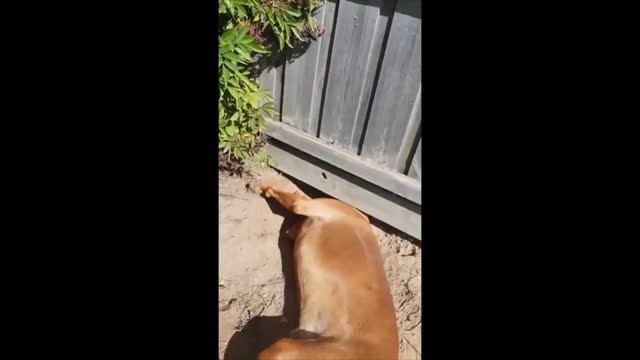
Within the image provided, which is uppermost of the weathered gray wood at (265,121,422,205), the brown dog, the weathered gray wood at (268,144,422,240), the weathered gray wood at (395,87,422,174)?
the weathered gray wood at (395,87,422,174)

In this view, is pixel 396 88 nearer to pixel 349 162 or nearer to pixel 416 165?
pixel 416 165

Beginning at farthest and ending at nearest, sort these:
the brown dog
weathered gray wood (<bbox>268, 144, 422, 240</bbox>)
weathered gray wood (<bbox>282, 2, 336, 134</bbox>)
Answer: weathered gray wood (<bbox>268, 144, 422, 240</bbox>) < weathered gray wood (<bbox>282, 2, 336, 134</bbox>) < the brown dog

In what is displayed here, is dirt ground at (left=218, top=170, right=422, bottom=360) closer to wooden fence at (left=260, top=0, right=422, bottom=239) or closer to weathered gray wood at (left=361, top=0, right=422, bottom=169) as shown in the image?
wooden fence at (left=260, top=0, right=422, bottom=239)

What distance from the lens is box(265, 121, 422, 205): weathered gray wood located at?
2.34 metres

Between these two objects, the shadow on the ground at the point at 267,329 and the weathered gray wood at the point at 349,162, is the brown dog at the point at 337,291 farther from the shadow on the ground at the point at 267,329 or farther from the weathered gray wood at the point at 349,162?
the weathered gray wood at the point at 349,162

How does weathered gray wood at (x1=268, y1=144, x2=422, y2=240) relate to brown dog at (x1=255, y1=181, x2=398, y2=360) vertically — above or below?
above

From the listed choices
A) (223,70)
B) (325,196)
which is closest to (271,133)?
(325,196)

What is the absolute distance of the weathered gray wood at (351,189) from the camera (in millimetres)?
2451

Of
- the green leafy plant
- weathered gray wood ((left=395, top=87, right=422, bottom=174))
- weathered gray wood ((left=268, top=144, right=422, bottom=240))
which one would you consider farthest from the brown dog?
the green leafy plant

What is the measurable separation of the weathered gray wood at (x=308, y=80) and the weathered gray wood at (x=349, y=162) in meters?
0.06

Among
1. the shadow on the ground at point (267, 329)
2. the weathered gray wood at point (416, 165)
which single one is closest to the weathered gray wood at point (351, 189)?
the weathered gray wood at point (416, 165)

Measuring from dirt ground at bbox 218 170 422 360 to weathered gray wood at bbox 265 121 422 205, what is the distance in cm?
24
